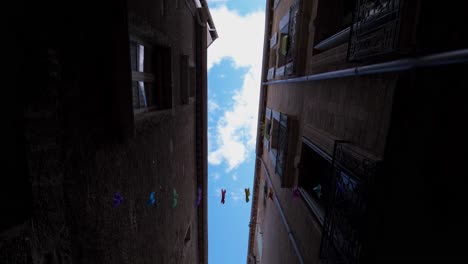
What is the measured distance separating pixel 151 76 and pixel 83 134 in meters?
2.67

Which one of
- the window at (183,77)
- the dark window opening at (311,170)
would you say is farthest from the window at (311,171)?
the window at (183,77)

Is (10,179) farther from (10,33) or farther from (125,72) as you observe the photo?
(125,72)

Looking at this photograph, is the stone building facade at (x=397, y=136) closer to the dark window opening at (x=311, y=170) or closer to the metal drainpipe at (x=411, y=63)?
the metal drainpipe at (x=411, y=63)

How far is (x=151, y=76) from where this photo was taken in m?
5.20

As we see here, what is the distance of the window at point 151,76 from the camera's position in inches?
175

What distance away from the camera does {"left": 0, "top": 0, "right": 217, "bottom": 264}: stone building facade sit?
2041mm

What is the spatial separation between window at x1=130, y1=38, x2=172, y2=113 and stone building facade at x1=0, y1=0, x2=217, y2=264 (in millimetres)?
30

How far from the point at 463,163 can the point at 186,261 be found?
28.6 feet

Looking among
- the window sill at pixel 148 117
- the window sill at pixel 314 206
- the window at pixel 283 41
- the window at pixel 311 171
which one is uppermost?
the window at pixel 283 41

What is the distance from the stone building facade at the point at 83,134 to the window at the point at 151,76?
3cm

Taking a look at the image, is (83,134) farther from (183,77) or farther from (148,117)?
(183,77)

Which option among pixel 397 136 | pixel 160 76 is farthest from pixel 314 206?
pixel 160 76

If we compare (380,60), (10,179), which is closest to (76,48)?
(10,179)

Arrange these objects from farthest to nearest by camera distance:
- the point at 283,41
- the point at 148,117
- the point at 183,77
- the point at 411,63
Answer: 1. the point at 283,41
2. the point at 183,77
3. the point at 148,117
4. the point at 411,63
